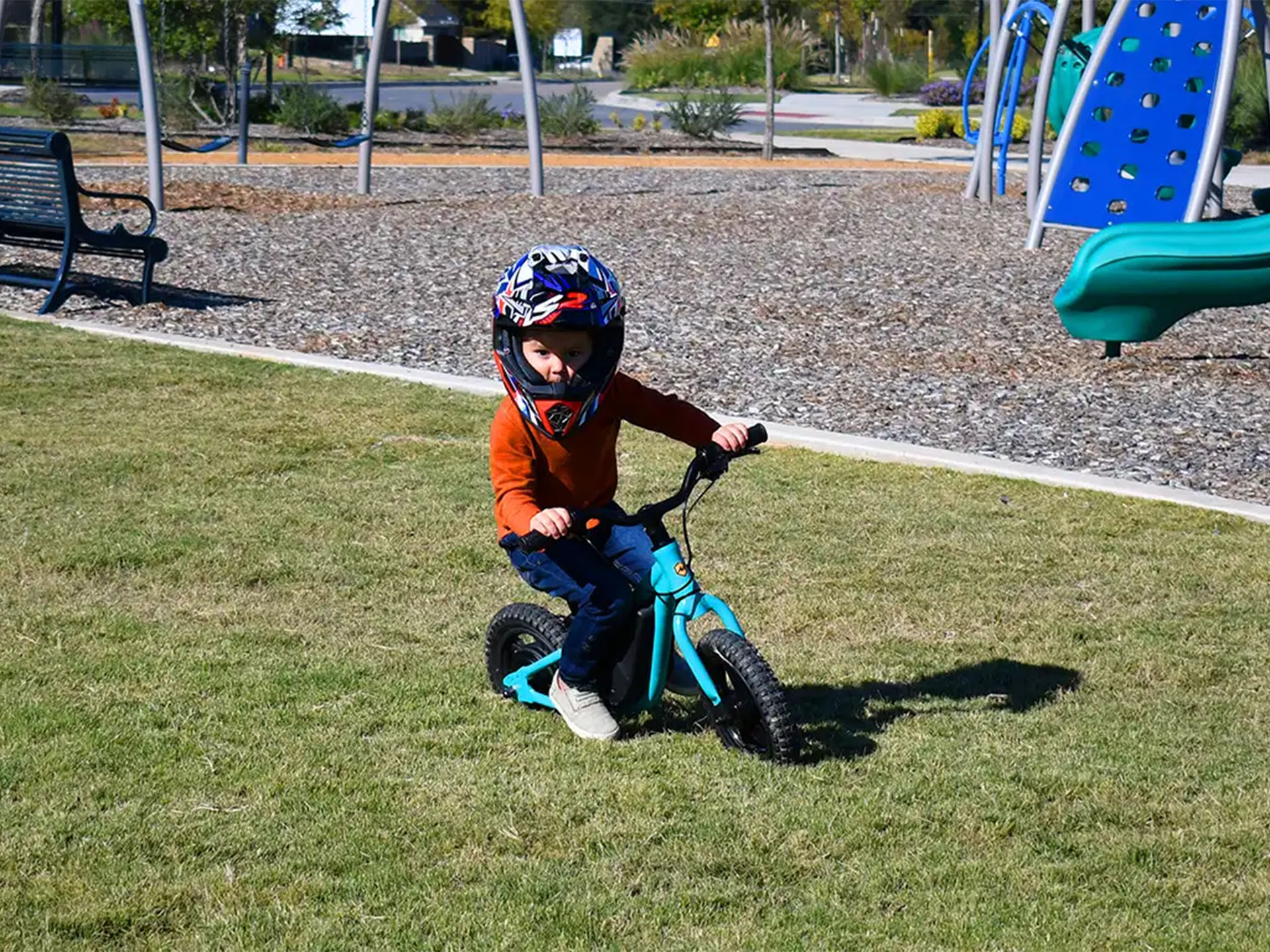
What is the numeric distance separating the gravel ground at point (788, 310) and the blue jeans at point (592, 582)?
3.72 meters

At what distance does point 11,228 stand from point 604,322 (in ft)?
29.2

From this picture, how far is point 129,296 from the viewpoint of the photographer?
38.2 ft

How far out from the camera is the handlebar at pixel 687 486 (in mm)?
4203

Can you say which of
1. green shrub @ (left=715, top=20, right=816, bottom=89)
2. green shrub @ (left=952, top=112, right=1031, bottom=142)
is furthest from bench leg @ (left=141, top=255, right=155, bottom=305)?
green shrub @ (left=715, top=20, right=816, bottom=89)

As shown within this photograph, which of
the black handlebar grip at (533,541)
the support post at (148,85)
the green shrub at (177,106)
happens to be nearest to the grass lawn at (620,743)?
the black handlebar grip at (533,541)

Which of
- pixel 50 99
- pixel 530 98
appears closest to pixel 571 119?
pixel 50 99

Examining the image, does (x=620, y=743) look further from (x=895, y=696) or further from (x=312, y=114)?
(x=312, y=114)

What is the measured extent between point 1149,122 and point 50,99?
18978 millimetres

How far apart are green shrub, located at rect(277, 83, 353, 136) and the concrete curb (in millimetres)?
19052

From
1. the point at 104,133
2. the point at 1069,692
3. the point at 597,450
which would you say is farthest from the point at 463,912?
the point at 104,133

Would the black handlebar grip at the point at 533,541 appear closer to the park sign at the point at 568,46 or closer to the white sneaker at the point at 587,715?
the white sneaker at the point at 587,715

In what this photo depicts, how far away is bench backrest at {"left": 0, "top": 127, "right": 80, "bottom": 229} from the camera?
37.7ft

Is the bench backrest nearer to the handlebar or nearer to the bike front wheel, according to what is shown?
the handlebar

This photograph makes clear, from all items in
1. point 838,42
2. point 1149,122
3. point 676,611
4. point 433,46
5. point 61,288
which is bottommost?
point 676,611
